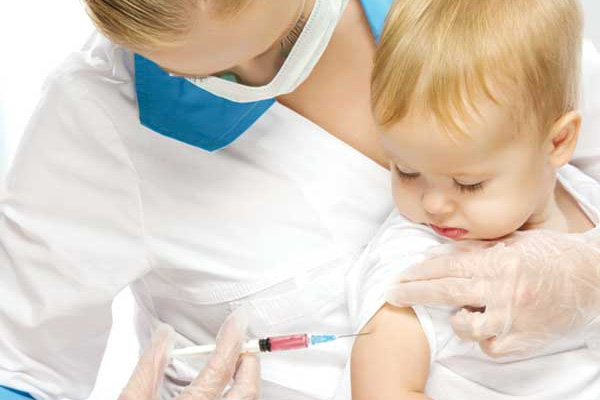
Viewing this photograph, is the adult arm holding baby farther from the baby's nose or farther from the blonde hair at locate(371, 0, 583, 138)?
the blonde hair at locate(371, 0, 583, 138)

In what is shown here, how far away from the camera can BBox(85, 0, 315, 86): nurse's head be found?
1.23m

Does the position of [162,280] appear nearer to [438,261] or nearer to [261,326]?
[261,326]

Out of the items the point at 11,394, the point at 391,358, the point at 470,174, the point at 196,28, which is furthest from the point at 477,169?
the point at 11,394

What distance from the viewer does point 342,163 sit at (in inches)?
62.2

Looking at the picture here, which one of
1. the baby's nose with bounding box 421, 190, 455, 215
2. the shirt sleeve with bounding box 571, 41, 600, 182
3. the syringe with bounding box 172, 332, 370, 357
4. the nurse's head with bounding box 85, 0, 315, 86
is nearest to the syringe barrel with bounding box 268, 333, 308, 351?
the syringe with bounding box 172, 332, 370, 357

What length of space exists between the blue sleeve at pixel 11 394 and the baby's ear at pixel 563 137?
835mm

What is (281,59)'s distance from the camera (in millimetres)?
1461

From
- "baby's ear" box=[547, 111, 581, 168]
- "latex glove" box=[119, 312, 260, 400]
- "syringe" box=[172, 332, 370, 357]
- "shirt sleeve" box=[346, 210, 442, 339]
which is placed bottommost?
"latex glove" box=[119, 312, 260, 400]

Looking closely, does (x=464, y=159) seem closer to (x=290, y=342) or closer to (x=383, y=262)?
(x=383, y=262)

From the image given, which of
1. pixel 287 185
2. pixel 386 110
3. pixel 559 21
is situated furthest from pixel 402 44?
pixel 287 185

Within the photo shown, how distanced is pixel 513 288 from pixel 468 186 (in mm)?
147

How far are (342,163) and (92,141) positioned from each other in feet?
1.16

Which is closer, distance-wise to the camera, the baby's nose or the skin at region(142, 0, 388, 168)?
the skin at region(142, 0, 388, 168)

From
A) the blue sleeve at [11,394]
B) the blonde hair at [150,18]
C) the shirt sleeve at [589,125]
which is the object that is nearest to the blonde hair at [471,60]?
the blonde hair at [150,18]
